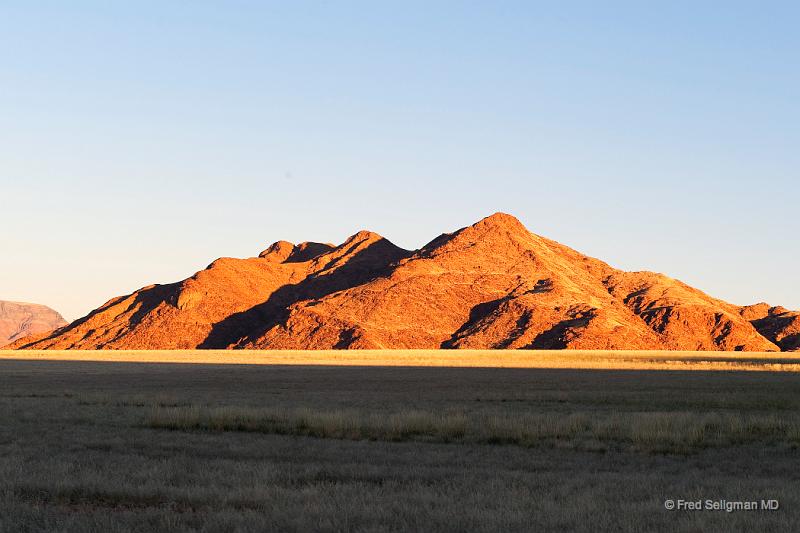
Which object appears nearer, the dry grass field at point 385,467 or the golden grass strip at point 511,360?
the dry grass field at point 385,467

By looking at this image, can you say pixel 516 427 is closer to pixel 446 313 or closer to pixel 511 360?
pixel 511 360

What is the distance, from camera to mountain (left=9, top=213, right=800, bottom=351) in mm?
154125

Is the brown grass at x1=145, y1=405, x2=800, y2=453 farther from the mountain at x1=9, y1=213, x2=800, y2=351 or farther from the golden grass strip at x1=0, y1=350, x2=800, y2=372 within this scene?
the mountain at x1=9, y1=213, x2=800, y2=351

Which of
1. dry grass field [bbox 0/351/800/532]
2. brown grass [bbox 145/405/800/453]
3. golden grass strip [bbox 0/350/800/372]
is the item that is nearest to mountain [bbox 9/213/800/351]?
golden grass strip [bbox 0/350/800/372]

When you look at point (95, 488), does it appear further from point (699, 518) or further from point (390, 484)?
point (699, 518)

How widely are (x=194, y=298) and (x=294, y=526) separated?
590 feet

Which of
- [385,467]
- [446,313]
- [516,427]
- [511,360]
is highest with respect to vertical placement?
[446,313]

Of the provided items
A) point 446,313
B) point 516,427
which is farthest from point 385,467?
point 446,313

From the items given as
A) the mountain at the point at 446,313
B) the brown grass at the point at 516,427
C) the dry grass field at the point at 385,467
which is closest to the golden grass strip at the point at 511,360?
the mountain at the point at 446,313

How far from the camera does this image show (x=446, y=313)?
165 m

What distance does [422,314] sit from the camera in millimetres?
163500

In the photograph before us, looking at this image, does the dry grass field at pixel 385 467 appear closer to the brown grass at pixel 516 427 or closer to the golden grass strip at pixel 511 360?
the brown grass at pixel 516 427

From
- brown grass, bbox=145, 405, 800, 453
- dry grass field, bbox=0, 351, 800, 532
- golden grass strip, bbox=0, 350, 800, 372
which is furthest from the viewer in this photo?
golden grass strip, bbox=0, 350, 800, 372

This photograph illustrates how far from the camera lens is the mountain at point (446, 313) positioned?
15412cm
